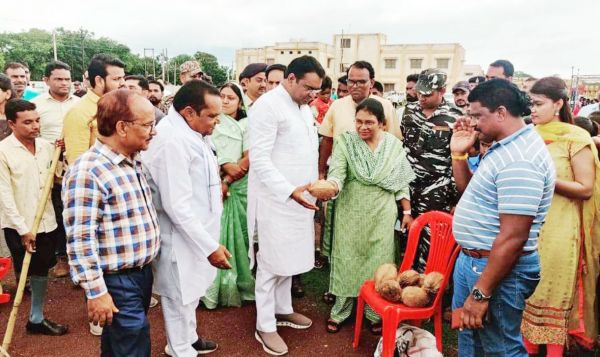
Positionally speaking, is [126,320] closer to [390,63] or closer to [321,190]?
[321,190]

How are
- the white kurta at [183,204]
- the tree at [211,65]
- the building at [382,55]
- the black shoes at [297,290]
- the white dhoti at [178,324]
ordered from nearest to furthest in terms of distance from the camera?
the white kurta at [183,204]
the white dhoti at [178,324]
the black shoes at [297,290]
the building at [382,55]
the tree at [211,65]

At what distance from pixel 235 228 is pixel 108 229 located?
2.03m

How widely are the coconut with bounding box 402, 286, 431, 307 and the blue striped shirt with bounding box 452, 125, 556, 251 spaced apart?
0.80 m

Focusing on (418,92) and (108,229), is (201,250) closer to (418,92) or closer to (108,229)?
(108,229)

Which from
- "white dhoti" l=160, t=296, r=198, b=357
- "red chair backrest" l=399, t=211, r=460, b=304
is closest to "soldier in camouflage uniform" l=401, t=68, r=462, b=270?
"red chair backrest" l=399, t=211, r=460, b=304

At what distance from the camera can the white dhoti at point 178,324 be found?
277 centimetres

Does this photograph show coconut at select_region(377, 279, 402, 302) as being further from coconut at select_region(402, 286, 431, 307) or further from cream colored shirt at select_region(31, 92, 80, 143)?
cream colored shirt at select_region(31, 92, 80, 143)

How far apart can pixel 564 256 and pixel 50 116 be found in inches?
187

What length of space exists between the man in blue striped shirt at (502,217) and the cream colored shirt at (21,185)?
3.19 m

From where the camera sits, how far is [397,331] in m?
3.16

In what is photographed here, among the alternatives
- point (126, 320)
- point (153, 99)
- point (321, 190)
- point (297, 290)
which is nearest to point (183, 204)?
point (126, 320)

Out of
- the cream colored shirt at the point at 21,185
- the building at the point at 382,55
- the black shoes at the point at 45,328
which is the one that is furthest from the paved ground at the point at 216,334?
the building at the point at 382,55

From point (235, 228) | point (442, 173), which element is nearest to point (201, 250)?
point (235, 228)

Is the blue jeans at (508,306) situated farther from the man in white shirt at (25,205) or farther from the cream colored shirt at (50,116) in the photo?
the cream colored shirt at (50,116)
